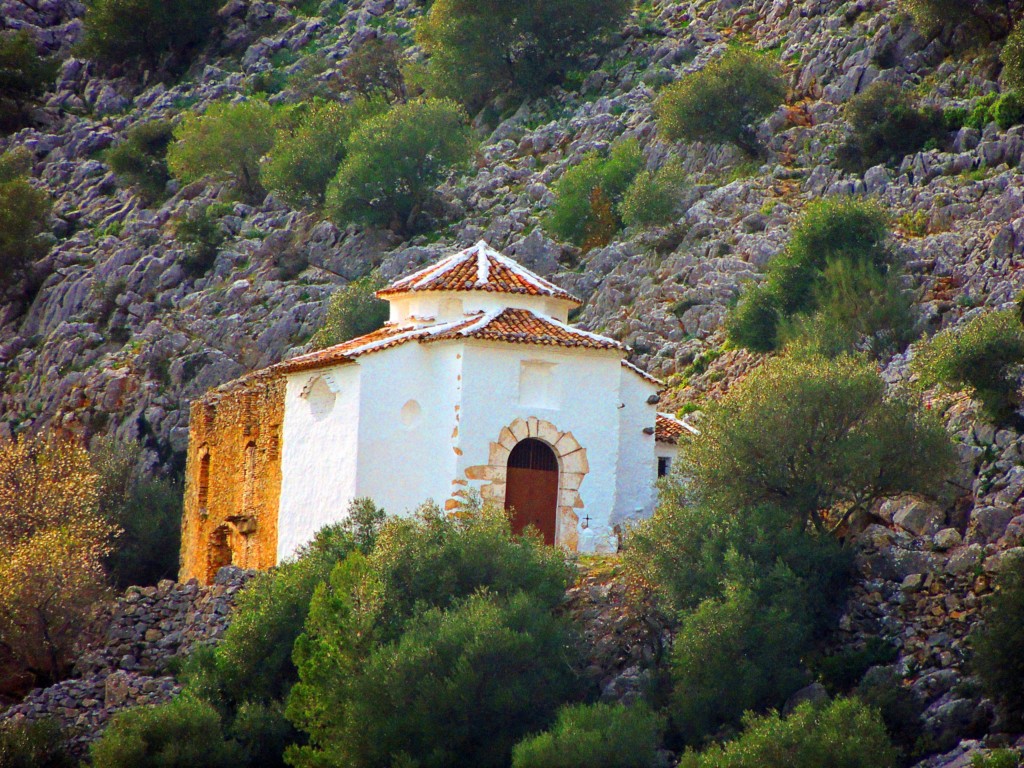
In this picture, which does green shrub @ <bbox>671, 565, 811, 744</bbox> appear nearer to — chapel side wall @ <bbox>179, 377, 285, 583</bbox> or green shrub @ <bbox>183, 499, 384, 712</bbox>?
green shrub @ <bbox>183, 499, 384, 712</bbox>

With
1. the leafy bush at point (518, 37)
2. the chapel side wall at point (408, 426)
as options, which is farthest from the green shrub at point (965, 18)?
the chapel side wall at point (408, 426)

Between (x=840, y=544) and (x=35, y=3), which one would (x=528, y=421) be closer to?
(x=840, y=544)

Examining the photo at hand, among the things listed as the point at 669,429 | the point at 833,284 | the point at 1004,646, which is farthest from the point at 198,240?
the point at 1004,646

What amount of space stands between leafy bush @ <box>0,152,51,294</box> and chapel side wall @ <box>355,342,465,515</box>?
131 feet

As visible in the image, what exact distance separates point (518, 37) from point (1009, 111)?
28819 millimetres

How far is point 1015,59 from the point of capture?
161 ft

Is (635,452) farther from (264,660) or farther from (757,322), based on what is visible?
(264,660)

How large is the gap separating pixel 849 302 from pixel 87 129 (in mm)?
52201

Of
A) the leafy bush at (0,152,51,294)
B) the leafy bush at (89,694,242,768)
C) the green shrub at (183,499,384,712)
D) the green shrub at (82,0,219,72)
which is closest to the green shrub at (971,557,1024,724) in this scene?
the green shrub at (183,499,384,712)

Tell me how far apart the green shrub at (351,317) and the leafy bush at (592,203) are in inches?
331

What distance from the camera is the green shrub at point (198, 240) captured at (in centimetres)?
6594

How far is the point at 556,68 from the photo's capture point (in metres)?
71.6

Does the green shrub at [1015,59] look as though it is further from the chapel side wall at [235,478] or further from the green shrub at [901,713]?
the green shrub at [901,713]

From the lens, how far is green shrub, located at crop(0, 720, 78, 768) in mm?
31453
